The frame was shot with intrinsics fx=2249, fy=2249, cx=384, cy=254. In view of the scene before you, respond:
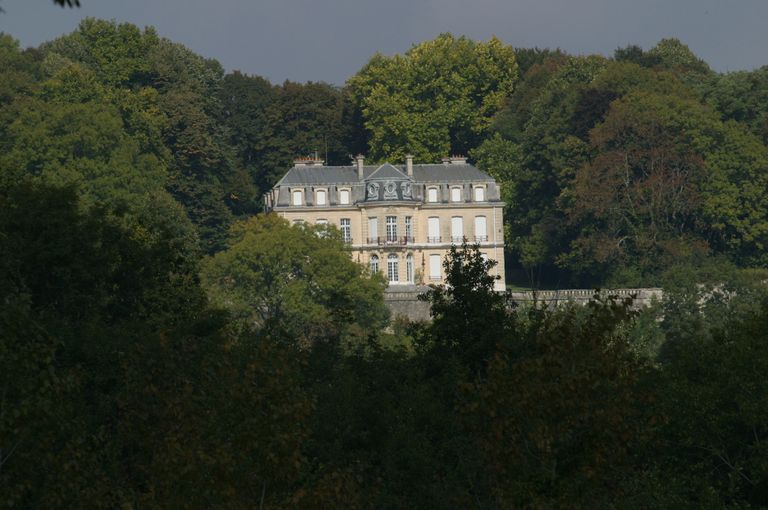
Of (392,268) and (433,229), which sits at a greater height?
(433,229)

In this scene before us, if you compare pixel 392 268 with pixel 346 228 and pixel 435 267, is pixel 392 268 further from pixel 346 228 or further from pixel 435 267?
pixel 346 228

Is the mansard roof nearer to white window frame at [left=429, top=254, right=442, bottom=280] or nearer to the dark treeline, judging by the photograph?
white window frame at [left=429, top=254, right=442, bottom=280]

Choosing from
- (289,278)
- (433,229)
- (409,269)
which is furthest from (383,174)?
(289,278)

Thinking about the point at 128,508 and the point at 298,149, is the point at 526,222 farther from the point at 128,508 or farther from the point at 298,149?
the point at 128,508

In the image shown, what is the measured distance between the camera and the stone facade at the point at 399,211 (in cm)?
10400

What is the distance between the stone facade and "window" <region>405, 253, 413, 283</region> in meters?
0.05

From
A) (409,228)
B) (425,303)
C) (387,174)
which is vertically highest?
(387,174)

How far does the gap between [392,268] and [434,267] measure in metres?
2.14

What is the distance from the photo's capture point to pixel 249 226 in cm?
9431

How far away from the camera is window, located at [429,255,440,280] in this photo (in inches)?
4104

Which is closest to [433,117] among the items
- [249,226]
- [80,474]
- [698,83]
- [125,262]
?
[698,83]

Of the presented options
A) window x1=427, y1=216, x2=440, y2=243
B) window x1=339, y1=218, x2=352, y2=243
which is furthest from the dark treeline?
window x1=339, y1=218, x2=352, y2=243

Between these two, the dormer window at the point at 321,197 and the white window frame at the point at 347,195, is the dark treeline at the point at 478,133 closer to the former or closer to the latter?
the dormer window at the point at 321,197

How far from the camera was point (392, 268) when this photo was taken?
103625mm
